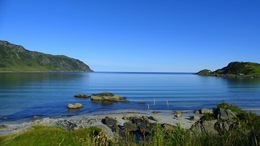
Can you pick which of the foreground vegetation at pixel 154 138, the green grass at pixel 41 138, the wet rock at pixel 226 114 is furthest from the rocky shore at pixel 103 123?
the wet rock at pixel 226 114

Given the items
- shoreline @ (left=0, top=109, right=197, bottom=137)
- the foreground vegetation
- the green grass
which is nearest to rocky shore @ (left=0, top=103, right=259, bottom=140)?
shoreline @ (left=0, top=109, right=197, bottom=137)

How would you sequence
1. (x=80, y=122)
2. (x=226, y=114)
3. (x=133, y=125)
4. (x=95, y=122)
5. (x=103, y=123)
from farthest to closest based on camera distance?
(x=103, y=123), (x=80, y=122), (x=133, y=125), (x=226, y=114), (x=95, y=122)

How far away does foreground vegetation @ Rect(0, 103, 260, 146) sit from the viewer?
306 inches

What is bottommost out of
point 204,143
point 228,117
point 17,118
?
point 17,118

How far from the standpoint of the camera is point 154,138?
7867mm

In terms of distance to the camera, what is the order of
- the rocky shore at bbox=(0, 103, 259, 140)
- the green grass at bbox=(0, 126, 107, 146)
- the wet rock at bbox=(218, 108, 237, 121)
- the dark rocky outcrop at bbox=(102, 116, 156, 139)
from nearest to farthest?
the green grass at bbox=(0, 126, 107, 146), the rocky shore at bbox=(0, 103, 259, 140), the dark rocky outcrop at bbox=(102, 116, 156, 139), the wet rock at bbox=(218, 108, 237, 121)

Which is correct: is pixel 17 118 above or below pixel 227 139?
below

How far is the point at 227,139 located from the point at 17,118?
140ft

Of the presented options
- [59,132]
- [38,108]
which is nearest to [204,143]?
[59,132]

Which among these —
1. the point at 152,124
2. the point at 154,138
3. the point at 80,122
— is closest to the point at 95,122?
the point at 80,122

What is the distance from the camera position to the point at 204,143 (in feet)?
27.0

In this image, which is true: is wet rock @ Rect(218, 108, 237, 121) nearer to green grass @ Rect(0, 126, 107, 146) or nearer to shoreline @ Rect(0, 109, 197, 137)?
shoreline @ Rect(0, 109, 197, 137)

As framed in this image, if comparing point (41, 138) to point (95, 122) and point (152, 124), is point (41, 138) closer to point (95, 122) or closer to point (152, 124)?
point (95, 122)

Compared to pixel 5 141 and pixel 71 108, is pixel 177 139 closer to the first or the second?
pixel 5 141
